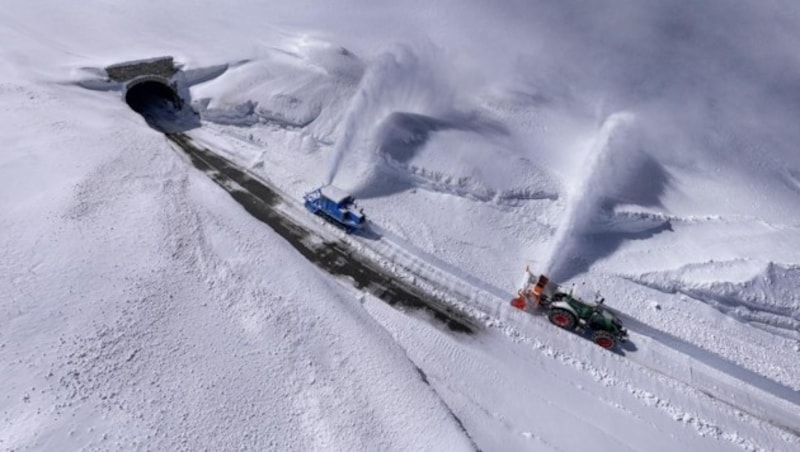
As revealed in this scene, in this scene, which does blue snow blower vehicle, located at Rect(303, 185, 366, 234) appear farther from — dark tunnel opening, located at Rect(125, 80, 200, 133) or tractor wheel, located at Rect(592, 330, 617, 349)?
dark tunnel opening, located at Rect(125, 80, 200, 133)

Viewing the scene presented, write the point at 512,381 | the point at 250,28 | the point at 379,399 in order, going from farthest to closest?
the point at 250,28 → the point at 512,381 → the point at 379,399

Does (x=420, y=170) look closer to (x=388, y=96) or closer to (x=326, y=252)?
(x=388, y=96)

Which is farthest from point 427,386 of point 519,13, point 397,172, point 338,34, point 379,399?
point 519,13

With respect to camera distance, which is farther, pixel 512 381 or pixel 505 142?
pixel 505 142

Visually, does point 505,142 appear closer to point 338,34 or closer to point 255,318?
point 255,318

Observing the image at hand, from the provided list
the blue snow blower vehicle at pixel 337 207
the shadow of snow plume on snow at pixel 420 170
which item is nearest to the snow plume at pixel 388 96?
the shadow of snow plume on snow at pixel 420 170

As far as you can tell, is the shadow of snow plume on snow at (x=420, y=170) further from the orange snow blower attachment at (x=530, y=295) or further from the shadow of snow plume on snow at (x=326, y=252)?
the orange snow blower attachment at (x=530, y=295)

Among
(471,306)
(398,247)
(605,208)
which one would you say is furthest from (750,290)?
(398,247)
